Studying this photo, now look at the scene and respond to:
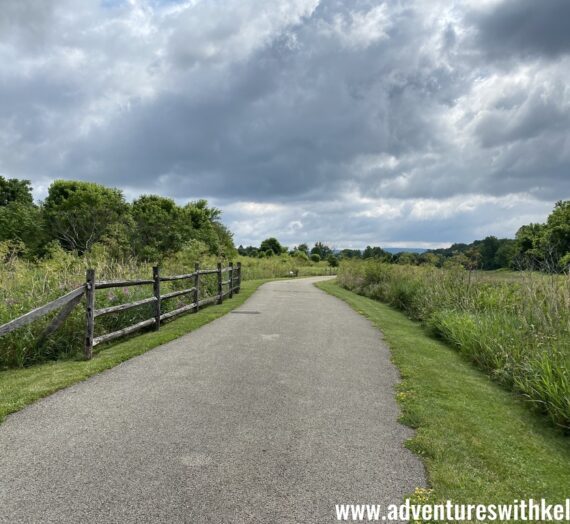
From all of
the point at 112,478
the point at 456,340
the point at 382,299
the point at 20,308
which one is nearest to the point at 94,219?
the point at 382,299

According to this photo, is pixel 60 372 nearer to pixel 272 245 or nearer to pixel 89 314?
pixel 89 314

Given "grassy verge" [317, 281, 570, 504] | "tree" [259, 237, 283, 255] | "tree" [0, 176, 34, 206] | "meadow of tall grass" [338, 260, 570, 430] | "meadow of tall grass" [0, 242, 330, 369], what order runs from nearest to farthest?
"grassy verge" [317, 281, 570, 504] < "meadow of tall grass" [338, 260, 570, 430] < "meadow of tall grass" [0, 242, 330, 369] < "tree" [0, 176, 34, 206] < "tree" [259, 237, 283, 255]

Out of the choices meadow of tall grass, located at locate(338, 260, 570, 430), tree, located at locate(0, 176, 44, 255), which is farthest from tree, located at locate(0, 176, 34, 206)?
meadow of tall grass, located at locate(338, 260, 570, 430)

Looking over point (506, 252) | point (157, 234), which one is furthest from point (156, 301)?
point (157, 234)

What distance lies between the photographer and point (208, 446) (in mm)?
3771

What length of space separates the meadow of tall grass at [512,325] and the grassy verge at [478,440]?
1.10 feet

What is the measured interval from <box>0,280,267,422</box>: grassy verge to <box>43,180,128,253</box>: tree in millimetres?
28192

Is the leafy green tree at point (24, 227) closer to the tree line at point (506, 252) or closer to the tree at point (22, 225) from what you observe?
the tree at point (22, 225)

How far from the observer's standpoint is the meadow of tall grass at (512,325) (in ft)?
17.6

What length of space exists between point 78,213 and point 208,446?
1504 inches

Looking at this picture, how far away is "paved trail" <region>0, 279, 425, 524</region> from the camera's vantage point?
9.48ft

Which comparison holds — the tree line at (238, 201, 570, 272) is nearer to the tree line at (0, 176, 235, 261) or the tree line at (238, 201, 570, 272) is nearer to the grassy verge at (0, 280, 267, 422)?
the grassy verge at (0, 280, 267, 422)

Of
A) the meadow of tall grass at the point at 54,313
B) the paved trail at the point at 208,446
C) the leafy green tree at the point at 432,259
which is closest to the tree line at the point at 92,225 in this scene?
the leafy green tree at the point at 432,259

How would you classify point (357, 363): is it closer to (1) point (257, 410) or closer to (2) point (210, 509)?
(1) point (257, 410)
